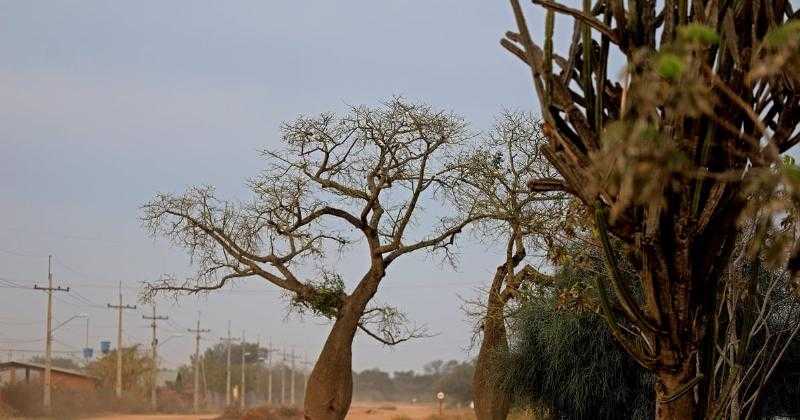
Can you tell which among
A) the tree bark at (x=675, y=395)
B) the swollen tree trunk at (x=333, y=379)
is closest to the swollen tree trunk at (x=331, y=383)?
the swollen tree trunk at (x=333, y=379)

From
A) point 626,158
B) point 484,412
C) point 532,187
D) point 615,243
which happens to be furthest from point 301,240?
point 626,158

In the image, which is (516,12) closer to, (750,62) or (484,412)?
(750,62)

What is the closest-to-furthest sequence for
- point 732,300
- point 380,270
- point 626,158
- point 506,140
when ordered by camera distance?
1. point 626,158
2. point 732,300
3. point 380,270
4. point 506,140

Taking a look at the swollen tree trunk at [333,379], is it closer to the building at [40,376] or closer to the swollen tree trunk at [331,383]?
the swollen tree trunk at [331,383]

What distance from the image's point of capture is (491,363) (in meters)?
17.8

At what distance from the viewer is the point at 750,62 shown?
493 cm

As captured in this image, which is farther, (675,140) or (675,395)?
(675,395)

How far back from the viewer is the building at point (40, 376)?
45897 mm

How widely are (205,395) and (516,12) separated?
59882 millimetres

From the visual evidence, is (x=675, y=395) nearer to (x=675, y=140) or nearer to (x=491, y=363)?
(x=675, y=140)

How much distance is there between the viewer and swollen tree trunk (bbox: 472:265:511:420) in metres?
17.8

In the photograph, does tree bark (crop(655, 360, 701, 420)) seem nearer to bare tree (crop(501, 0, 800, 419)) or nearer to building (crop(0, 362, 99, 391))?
bare tree (crop(501, 0, 800, 419))

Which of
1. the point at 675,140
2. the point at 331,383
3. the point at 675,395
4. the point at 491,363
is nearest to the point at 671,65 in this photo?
the point at 675,140

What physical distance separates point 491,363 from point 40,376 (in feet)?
112
